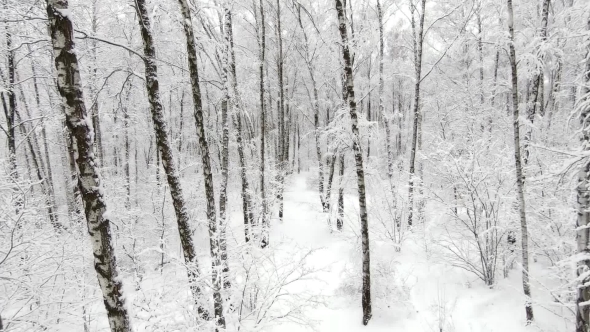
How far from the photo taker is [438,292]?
25.8 ft

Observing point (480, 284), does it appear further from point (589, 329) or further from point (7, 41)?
point (7, 41)

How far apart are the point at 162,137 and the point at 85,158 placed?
6.47 feet

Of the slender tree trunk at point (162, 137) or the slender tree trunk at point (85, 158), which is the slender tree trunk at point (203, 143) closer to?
the slender tree trunk at point (162, 137)

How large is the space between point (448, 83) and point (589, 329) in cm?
1958

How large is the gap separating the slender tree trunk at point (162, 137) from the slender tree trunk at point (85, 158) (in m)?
1.41

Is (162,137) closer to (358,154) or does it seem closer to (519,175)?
(358,154)

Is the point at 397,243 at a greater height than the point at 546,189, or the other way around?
the point at 546,189

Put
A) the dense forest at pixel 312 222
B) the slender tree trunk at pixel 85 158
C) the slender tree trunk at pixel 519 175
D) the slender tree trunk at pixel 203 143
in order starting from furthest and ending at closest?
the slender tree trunk at pixel 519 175, the slender tree trunk at pixel 203 143, the dense forest at pixel 312 222, the slender tree trunk at pixel 85 158

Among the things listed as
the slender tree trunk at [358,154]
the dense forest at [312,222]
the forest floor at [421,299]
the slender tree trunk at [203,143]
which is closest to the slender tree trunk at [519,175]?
the dense forest at [312,222]

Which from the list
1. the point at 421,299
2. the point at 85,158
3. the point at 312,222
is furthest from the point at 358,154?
the point at 312,222

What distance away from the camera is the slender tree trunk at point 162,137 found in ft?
17.3

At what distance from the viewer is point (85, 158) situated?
3.56 m

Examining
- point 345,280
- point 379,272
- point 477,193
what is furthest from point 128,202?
point 477,193

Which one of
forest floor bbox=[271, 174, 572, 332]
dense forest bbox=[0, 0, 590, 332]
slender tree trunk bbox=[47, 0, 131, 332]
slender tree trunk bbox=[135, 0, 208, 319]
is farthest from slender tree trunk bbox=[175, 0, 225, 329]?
slender tree trunk bbox=[47, 0, 131, 332]
